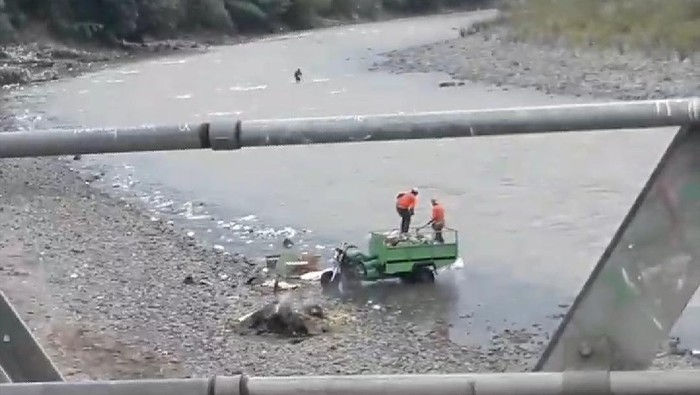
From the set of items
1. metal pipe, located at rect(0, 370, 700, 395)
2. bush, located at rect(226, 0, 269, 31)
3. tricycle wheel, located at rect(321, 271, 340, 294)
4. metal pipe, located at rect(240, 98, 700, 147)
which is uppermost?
metal pipe, located at rect(240, 98, 700, 147)

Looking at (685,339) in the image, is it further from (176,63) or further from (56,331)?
(176,63)

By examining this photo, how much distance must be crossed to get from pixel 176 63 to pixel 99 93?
15.5 m

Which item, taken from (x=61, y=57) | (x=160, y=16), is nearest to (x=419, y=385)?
(x=61, y=57)

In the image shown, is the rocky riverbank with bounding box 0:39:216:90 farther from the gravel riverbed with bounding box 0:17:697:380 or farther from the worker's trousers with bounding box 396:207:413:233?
the worker's trousers with bounding box 396:207:413:233

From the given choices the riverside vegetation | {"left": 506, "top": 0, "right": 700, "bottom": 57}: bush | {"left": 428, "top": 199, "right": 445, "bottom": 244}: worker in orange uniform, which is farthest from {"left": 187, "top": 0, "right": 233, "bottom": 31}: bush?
{"left": 428, "top": 199, "right": 445, "bottom": 244}: worker in orange uniform

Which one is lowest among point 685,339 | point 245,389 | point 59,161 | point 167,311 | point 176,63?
point 176,63

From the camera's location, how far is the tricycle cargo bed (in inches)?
685

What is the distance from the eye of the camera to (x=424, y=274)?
1755 cm

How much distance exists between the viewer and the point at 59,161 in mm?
Answer: 32500

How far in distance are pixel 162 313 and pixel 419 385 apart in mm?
14241

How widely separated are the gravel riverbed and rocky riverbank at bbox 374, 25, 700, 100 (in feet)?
66.5

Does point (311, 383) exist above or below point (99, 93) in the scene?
above

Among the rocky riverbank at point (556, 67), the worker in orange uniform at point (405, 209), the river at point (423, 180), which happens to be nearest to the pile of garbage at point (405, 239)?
the river at point (423, 180)

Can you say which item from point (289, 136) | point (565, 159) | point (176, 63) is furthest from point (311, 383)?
point (176, 63)
